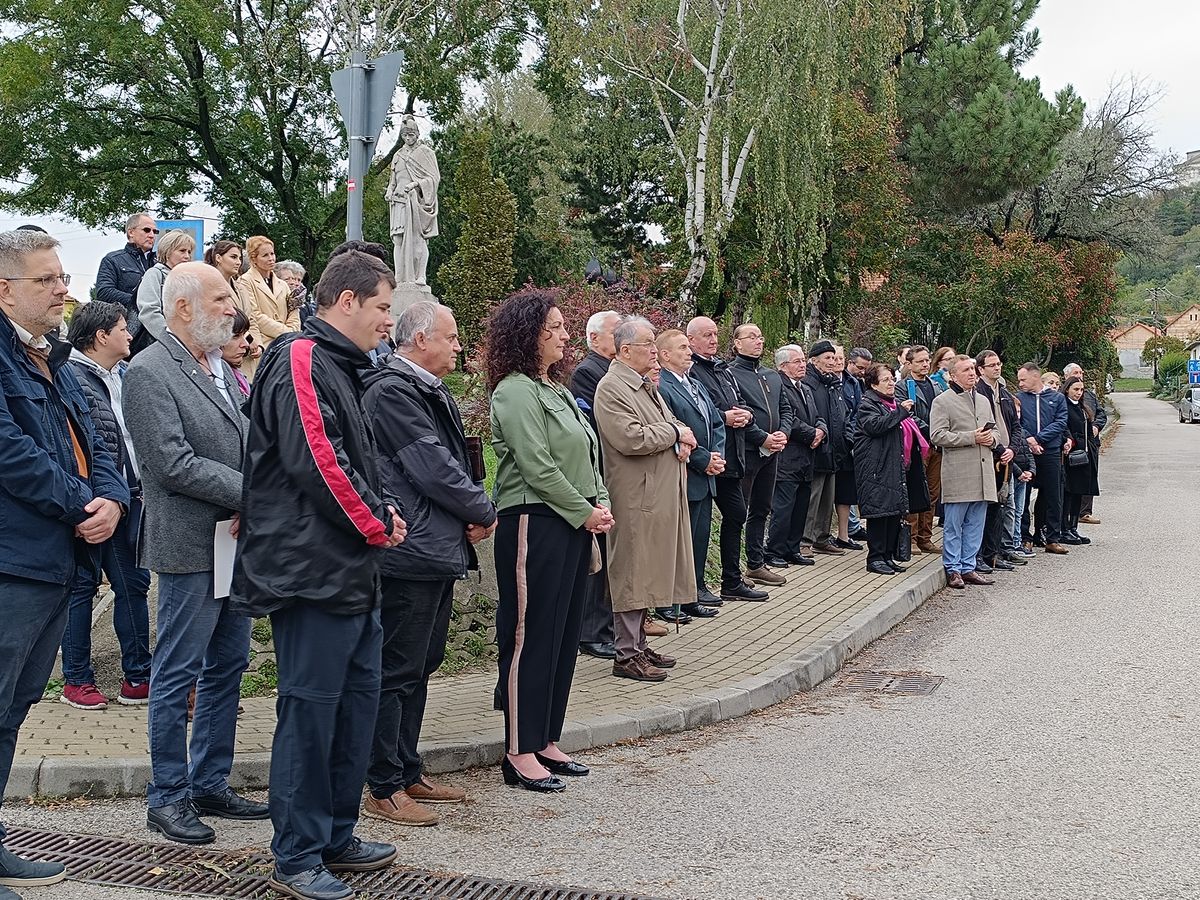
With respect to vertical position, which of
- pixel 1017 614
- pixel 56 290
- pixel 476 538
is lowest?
pixel 1017 614

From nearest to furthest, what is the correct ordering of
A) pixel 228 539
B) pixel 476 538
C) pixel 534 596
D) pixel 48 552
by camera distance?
pixel 48 552 → pixel 228 539 → pixel 476 538 → pixel 534 596

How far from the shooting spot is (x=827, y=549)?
41.3 feet

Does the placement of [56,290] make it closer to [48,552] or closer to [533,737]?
[48,552]

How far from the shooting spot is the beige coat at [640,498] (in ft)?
23.4

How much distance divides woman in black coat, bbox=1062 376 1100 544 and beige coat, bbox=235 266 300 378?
997 cm

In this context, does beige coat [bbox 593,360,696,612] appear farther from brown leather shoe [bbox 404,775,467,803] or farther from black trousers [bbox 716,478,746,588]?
black trousers [bbox 716,478,746,588]

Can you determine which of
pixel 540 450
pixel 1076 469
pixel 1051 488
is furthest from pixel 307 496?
pixel 1076 469

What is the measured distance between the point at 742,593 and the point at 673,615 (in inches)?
43.0

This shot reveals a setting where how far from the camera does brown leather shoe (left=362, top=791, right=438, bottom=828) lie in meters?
4.93

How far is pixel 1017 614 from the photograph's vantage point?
9961mm

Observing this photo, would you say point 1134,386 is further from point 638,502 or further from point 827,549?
point 638,502

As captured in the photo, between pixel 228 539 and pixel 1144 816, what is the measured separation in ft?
13.5

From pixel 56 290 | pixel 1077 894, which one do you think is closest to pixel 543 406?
pixel 56 290

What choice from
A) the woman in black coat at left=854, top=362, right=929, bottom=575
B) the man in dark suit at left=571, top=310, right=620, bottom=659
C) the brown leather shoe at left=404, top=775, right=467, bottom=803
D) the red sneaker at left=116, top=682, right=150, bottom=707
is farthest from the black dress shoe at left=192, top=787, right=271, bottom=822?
the woman in black coat at left=854, top=362, right=929, bottom=575
